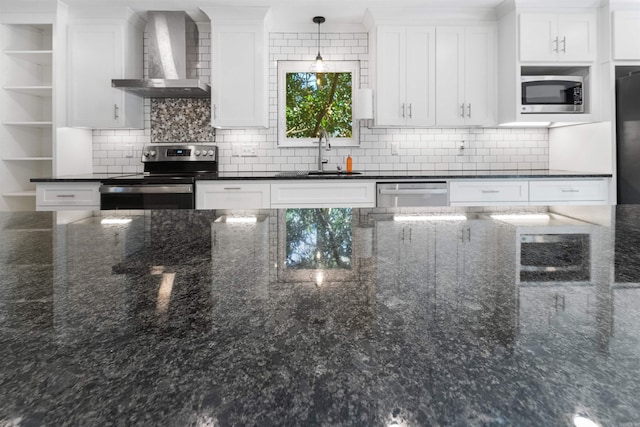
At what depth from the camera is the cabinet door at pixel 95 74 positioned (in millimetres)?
3926

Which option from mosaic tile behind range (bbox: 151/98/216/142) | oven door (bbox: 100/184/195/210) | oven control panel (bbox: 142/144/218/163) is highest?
mosaic tile behind range (bbox: 151/98/216/142)

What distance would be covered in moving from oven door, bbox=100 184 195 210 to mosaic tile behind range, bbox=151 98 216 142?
94 cm

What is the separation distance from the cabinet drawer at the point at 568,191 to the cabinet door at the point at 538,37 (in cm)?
107

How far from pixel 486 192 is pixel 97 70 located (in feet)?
11.5

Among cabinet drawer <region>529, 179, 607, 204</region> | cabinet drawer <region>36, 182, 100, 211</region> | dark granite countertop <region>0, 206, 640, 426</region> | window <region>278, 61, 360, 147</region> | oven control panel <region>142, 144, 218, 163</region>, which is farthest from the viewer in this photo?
window <region>278, 61, 360, 147</region>

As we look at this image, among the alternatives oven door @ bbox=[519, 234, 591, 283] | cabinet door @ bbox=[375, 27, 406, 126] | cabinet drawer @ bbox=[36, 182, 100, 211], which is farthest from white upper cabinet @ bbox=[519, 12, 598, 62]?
cabinet drawer @ bbox=[36, 182, 100, 211]

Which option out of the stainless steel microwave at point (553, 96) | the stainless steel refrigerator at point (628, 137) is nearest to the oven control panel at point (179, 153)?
the stainless steel microwave at point (553, 96)

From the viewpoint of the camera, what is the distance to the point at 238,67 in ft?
13.1

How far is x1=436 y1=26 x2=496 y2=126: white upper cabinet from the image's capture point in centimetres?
402

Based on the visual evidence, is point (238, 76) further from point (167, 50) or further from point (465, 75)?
point (465, 75)

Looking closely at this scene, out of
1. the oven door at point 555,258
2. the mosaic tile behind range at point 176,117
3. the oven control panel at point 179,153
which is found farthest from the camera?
the mosaic tile behind range at point 176,117

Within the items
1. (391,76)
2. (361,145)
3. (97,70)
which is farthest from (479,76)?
(97,70)

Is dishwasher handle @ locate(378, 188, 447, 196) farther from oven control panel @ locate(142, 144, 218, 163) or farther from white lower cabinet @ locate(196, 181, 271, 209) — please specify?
oven control panel @ locate(142, 144, 218, 163)

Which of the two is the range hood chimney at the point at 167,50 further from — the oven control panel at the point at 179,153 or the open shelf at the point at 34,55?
the open shelf at the point at 34,55
